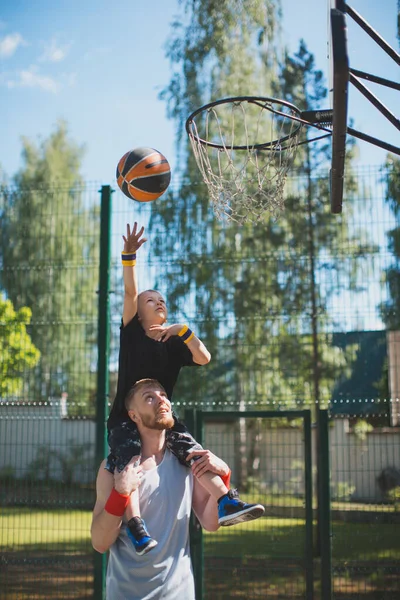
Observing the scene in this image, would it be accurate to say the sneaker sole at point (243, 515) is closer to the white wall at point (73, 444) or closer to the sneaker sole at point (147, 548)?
the sneaker sole at point (147, 548)

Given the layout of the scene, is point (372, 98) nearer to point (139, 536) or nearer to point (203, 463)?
point (203, 463)

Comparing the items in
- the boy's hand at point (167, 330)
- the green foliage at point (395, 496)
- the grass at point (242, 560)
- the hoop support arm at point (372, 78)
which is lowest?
the grass at point (242, 560)

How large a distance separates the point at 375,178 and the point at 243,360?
2475 millimetres

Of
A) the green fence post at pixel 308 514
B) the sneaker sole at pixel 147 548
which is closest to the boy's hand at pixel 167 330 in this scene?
the sneaker sole at pixel 147 548

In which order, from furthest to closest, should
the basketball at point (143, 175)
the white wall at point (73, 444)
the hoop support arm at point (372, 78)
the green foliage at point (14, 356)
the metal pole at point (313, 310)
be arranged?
the metal pole at point (313, 310)
the green foliage at point (14, 356)
the white wall at point (73, 444)
the basketball at point (143, 175)
the hoop support arm at point (372, 78)

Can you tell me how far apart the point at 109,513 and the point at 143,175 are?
249 cm

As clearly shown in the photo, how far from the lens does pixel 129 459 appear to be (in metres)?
3.58

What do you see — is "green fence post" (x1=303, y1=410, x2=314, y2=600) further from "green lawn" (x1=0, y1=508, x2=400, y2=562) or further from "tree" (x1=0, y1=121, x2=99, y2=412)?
"tree" (x1=0, y1=121, x2=99, y2=412)

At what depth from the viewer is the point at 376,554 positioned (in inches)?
259

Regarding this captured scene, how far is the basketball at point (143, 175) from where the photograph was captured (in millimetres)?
4973

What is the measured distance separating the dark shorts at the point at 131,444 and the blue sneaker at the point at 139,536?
0.26 metres

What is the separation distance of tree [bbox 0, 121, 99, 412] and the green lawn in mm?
1218

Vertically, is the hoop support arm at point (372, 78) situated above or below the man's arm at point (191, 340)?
above

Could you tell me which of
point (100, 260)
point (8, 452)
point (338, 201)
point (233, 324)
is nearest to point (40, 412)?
point (8, 452)
